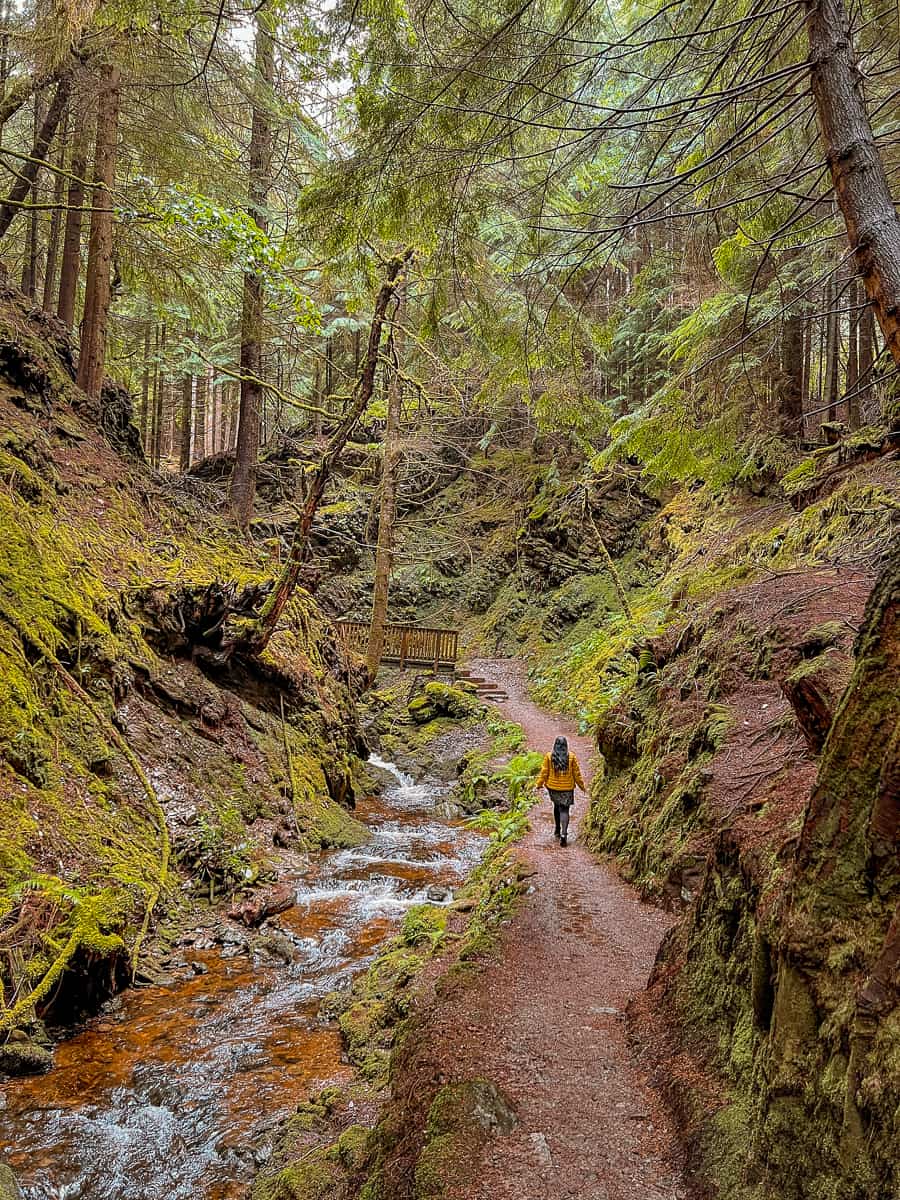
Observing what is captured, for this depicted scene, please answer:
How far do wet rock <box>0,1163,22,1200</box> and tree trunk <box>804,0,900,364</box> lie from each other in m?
5.63

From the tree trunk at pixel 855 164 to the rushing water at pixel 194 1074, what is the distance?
563 cm

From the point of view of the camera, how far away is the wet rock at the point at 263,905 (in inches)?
260

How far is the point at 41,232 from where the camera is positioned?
1499cm

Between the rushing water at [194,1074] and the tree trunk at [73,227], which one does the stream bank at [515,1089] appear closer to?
the rushing water at [194,1074]

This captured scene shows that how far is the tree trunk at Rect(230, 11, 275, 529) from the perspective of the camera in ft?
32.0

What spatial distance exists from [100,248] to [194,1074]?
34.1 feet

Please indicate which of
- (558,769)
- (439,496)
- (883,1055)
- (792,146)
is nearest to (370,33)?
(792,146)

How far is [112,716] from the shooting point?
7074mm

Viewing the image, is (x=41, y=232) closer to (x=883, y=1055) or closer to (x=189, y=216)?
(x=189, y=216)


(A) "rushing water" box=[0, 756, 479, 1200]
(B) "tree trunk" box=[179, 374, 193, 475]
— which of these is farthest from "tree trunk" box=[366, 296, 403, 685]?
(B) "tree trunk" box=[179, 374, 193, 475]

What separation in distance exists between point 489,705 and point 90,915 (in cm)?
1304

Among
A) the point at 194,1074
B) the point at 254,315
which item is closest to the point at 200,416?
the point at 254,315

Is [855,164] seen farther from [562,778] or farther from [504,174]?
[562,778]

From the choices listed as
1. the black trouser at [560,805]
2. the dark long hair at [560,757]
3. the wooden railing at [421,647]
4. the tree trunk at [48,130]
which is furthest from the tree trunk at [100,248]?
the wooden railing at [421,647]
